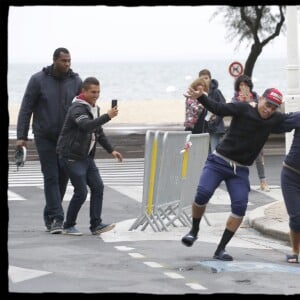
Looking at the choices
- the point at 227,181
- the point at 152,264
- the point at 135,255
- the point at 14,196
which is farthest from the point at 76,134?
the point at 14,196

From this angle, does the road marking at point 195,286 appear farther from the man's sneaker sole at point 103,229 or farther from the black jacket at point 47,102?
the black jacket at point 47,102

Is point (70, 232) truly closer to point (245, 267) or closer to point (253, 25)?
point (245, 267)

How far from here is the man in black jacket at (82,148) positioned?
12.5 metres

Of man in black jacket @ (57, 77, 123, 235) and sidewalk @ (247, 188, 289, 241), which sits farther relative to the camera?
sidewalk @ (247, 188, 289, 241)

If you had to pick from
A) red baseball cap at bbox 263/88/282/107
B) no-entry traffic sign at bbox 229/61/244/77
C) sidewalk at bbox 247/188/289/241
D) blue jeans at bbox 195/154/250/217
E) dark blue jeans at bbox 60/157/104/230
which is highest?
red baseball cap at bbox 263/88/282/107

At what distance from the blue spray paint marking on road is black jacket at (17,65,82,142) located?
9.82ft

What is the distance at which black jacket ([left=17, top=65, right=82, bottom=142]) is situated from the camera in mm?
12914

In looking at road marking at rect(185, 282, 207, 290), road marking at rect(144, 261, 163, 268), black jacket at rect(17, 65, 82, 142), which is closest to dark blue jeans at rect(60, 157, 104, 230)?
black jacket at rect(17, 65, 82, 142)

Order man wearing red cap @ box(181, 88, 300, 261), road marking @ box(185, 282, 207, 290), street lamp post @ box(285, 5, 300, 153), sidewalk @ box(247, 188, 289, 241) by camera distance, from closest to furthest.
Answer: road marking @ box(185, 282, 207, 290) → man wearing red cap @ box(181, 88, 300, 261) → sidewalk @ box(247, 188, 289, 241) → street lamp post @ box(285, 5, 300, 153)

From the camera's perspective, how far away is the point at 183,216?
1398 centimetres

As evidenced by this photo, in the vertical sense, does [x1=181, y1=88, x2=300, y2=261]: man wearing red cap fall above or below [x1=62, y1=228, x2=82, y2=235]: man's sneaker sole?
above

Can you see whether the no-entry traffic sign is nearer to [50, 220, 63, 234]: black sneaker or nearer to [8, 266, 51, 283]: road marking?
[50, 220, 63, 234]: black sneaker

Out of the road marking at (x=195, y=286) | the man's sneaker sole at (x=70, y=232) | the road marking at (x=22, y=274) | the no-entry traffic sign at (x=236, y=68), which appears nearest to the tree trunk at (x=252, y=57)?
the no-entry traffic sign at (x=236, y=68)
